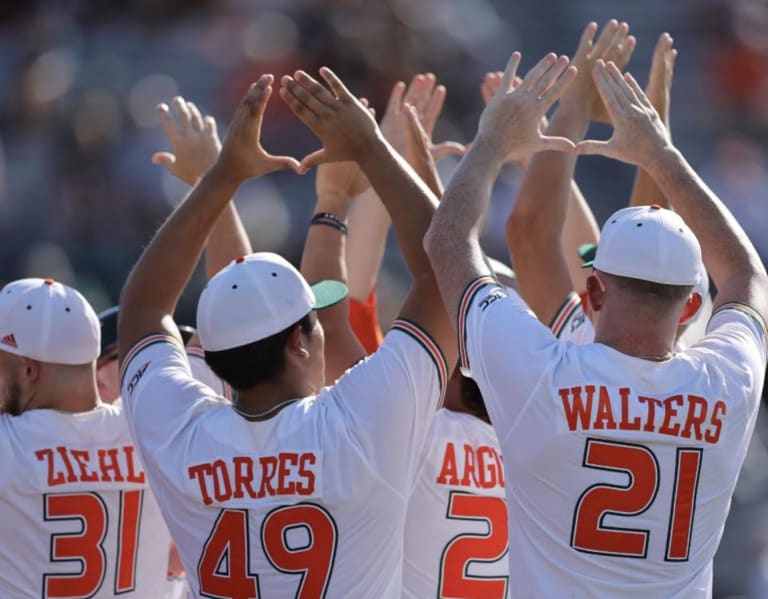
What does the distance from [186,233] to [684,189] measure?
57.5 inches

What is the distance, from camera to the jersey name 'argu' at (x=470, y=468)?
156 inches

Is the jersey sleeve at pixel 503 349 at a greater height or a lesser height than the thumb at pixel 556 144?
lesser

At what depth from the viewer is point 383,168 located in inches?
140

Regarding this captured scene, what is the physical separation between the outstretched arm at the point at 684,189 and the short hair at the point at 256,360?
103 cm

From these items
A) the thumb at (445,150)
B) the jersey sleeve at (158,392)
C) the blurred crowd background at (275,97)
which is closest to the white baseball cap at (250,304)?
the jersey sleeve at (158,392)

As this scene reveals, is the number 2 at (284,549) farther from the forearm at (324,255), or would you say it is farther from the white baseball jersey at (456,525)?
the forearm at (324,255)

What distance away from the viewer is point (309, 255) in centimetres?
446

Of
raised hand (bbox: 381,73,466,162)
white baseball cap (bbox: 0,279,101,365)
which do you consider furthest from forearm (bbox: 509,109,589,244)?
white baseball cap (bbox: 0,279,101,365)

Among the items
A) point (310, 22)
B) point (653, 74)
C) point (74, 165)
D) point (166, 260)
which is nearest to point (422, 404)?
point (166, 260)

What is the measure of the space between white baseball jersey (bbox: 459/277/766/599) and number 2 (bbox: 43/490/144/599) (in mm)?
1379

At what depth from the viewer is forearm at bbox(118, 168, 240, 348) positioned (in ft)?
12.1

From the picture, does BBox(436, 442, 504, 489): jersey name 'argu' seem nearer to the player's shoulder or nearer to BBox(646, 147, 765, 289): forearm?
the player's shoulder

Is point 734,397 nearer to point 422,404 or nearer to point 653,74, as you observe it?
point 422,404

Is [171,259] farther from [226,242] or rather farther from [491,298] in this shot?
[491,298]
